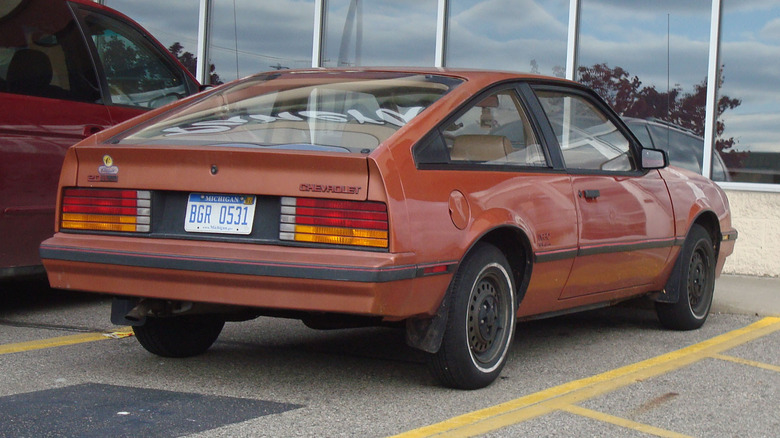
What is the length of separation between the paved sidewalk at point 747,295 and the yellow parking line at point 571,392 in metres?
0.99

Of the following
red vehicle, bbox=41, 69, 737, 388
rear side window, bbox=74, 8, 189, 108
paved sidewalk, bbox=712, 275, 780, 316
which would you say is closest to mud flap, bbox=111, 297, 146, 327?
red vehicle, bbox=41, 69, 737, 388

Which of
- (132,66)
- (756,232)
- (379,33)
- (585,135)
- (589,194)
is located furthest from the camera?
(379,33)

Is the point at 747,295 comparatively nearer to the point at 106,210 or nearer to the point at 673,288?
the point at 673,288

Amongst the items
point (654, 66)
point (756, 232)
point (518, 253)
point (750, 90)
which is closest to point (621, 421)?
point (518, 253)

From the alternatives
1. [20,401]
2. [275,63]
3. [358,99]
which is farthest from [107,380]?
[275,63]

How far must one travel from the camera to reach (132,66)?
7191mm

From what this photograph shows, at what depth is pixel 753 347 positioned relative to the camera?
602 centimetres

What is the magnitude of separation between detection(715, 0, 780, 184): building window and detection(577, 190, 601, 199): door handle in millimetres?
4273

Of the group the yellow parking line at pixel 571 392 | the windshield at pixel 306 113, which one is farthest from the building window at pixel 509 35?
the windshield at pixel 306 113

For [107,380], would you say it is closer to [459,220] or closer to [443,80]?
[459,220]

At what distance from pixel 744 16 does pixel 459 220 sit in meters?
6.08

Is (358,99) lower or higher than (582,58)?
lower

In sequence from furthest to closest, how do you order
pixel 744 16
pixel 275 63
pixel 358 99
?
pixel 275 63 → pixel 744 16 → pixel 358 99

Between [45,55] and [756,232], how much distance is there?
5.99 m
